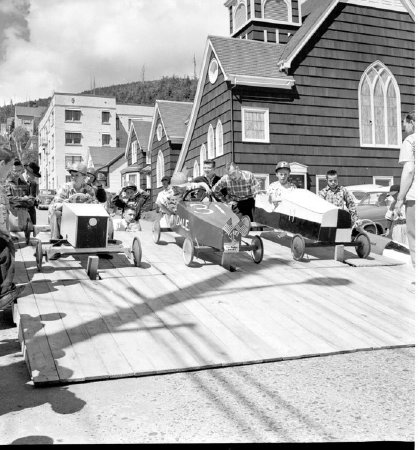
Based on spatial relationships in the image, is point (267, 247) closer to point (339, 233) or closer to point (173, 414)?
point (339, 233)

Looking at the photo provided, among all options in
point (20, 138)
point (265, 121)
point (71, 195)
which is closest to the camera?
point (20, 138)

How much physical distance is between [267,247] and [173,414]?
20.2 feet

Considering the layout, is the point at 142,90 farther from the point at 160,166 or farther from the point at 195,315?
the point at 160,166

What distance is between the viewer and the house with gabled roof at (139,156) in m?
23.2

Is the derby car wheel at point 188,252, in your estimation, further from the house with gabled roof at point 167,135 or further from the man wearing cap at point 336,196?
the house with gabled roof at point 167,135

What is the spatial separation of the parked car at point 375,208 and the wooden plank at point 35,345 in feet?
30.7

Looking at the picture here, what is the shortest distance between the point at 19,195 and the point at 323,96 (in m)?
10.6

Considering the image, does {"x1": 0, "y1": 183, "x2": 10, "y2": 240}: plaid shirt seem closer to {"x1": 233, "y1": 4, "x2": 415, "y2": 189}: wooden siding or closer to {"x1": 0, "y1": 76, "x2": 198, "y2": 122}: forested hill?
{"x1": 0, "y1": 76, "x2": 198, "y2": 122}: forested hill

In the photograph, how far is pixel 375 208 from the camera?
43.2 ft

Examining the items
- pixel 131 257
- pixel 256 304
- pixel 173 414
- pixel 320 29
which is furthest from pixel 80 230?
pixel 320 29

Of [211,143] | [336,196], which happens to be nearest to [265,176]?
[211,143]

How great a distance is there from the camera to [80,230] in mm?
6895

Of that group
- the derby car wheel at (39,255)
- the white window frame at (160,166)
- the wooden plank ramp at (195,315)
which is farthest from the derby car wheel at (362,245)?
the white window frame at (160,166)

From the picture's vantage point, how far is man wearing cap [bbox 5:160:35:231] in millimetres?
8969
